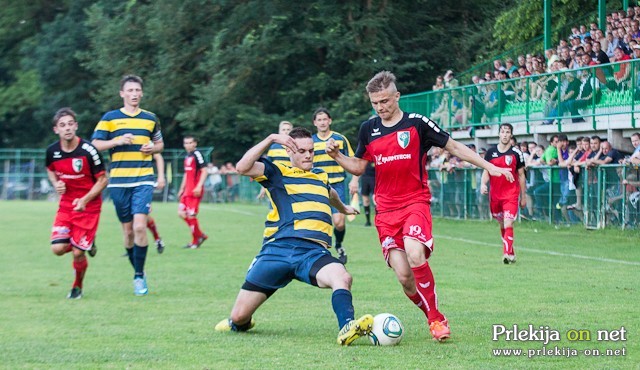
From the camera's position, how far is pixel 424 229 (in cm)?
894

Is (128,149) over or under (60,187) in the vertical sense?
over

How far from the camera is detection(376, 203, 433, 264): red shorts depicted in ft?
29.3

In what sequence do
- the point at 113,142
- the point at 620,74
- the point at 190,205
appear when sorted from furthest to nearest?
the point at 620,74 → the point at 190,205 → the point at 113,142

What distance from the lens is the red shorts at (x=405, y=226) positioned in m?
8.92

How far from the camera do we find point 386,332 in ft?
27.5

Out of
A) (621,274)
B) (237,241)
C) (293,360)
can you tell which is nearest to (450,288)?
(621,274)

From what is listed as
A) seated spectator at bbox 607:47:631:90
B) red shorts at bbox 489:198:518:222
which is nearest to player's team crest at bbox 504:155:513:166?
red shorts at bbox 489:198:518:222

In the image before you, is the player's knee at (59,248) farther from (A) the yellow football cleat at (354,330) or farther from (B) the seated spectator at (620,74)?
(B) the seated spectator at (620,74)

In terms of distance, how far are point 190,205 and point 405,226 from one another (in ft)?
40.9

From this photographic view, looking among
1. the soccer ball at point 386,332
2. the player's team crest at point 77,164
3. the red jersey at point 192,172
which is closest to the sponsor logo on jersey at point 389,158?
the soccer ball at point 386,332

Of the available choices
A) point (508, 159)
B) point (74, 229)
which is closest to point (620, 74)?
point (508, 159)

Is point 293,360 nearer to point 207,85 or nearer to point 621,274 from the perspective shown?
point 621,274

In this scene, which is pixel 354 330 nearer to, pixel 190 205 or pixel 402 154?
pixel 402 154

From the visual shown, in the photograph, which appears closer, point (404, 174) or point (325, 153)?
point (404, 174)
